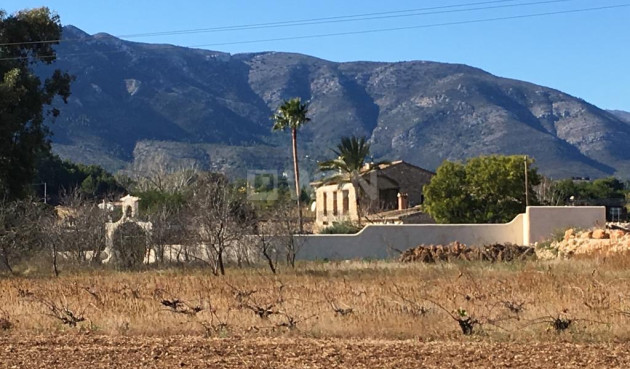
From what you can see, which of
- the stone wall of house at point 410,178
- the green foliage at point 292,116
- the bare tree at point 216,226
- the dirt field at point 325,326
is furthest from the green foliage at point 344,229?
the dirt field at point 325,326

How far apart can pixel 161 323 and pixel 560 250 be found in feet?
75.9

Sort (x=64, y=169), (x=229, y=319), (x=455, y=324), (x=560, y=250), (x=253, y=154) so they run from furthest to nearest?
(x=253, y=154) → (x=64, y=169) → (x=560, y=250) → (x=229, y=319) → (x=455, y=324)

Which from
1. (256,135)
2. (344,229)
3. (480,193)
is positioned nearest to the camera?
(344,229)

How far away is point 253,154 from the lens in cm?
15388

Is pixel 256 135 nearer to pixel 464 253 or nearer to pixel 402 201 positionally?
pixel 402 201

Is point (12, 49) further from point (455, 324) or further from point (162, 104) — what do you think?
point (162, 104)

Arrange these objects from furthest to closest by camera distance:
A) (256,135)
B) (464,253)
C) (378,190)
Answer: (256,135) → (378,190) → (464,253)

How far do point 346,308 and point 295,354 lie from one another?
4464 millimetres

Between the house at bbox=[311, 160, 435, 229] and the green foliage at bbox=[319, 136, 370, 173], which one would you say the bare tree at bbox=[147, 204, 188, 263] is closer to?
the green foliage at bbox=[319, 136, 370, 173]

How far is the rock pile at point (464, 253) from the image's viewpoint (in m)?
35.3

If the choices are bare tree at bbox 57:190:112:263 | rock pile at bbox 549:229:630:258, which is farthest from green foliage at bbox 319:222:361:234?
bare tree at bbox 57:190:112:263

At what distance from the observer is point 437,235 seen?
4066 centimetres

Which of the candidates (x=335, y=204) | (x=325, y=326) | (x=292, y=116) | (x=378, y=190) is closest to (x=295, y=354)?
(x=325, y=326)

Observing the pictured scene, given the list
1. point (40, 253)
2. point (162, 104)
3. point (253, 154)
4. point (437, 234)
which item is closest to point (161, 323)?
point (40, 253)
